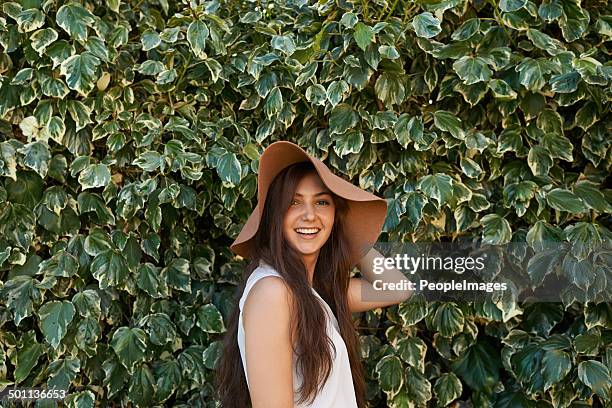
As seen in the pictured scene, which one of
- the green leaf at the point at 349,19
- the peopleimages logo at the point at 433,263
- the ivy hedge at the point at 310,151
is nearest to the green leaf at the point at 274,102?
the ivy hedge at the point at 310,151

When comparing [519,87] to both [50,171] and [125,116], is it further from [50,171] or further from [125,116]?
[50,171]

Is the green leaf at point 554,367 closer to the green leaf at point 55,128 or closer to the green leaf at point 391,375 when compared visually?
the green leaf at point 391,375

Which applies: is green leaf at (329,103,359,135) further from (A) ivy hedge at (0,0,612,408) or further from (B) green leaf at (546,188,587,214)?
(B) green leaf at (546,188,587,214)

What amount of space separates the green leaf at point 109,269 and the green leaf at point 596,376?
1192 millimetres

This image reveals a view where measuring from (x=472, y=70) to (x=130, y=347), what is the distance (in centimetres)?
113

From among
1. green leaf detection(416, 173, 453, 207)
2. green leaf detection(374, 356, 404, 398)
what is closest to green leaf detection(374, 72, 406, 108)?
green leaf detection(416, 173, 453, 207)

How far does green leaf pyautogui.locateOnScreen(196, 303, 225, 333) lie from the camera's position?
2.12m

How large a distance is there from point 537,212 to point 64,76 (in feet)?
4.27

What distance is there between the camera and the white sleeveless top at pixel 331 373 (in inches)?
62.1

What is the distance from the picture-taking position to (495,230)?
6.65ft

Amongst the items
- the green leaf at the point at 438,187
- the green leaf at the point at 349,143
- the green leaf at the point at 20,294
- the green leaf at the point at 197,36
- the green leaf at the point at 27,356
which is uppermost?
the green leaf at the point at 197,36

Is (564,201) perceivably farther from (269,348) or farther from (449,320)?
(269,348)

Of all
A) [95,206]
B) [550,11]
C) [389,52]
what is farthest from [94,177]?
[550,11]

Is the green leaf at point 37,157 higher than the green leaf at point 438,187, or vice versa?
the green leaf at point 37,157
